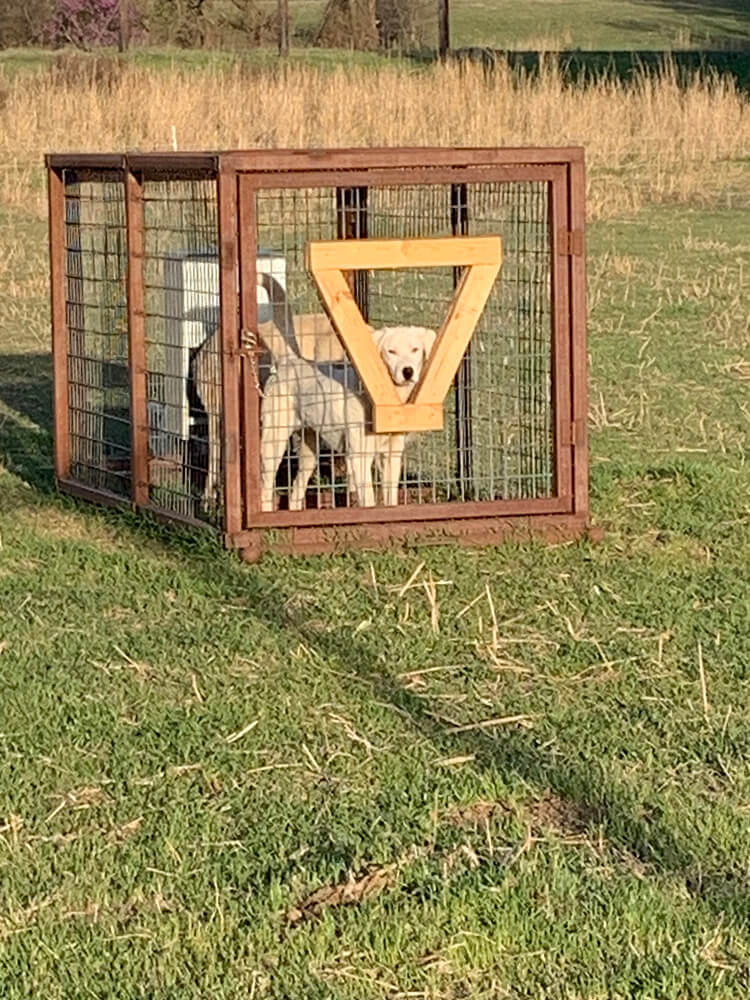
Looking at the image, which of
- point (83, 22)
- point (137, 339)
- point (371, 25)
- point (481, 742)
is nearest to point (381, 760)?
point (481, 742)

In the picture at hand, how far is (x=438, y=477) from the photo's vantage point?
773cm

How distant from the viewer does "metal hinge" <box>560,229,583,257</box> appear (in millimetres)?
6676

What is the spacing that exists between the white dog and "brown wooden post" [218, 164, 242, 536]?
317mm

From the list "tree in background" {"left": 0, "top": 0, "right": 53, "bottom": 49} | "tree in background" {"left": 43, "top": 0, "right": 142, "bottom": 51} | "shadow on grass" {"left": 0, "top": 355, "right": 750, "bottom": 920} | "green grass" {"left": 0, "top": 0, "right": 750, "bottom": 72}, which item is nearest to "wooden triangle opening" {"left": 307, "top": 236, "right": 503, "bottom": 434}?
"shadow on grass" {"left": 0, "top": 355, "right": 750, "bottom": 920}

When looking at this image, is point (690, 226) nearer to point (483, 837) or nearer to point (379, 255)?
point (379, 255)

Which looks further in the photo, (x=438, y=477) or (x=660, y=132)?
(x=660, y=132)

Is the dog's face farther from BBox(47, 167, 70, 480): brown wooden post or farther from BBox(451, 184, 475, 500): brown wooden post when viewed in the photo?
BBox(47, 167, 70, 480): brown wooden post

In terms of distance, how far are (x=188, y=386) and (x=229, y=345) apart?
1.09 meters

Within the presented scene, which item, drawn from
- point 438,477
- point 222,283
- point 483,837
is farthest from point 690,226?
point 483,837

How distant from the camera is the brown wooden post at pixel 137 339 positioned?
6.95 metres

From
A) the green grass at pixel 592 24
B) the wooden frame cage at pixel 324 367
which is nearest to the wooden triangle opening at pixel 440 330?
the wooden frame cage at pixel 324 367

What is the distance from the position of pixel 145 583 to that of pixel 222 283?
0.95m

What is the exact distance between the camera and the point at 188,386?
293 inches

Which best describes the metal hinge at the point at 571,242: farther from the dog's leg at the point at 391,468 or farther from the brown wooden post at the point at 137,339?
the brown wooden post at the point at 137,339
